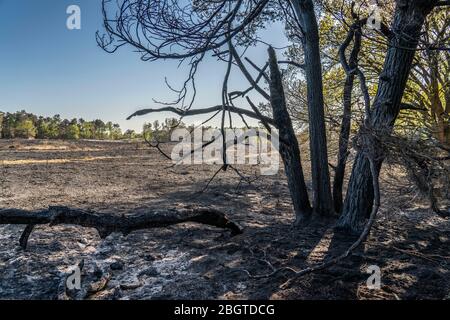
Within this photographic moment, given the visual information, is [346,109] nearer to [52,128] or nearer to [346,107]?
[346,107]

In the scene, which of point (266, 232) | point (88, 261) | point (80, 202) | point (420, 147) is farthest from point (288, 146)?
point (80, 202)

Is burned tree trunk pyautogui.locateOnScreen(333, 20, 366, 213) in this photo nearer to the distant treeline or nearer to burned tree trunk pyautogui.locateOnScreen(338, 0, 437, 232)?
burned tree trunk pyautogui.locateOnScreen(338, 0, 437, 232)

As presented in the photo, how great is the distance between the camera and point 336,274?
375 centimetres

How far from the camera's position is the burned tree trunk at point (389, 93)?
13.8 ft

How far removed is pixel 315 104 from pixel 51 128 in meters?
37.2

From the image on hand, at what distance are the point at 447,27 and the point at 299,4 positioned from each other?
553 centimetres

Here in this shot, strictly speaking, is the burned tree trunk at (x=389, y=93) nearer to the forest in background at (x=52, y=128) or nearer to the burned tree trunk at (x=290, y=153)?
the burned tree trunk at (x=290, y=153)

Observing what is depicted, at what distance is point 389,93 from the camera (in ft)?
A: 15.2

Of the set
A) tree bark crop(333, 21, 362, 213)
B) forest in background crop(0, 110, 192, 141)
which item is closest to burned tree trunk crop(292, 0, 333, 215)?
tree bark crop(333, 21, 362, 213)

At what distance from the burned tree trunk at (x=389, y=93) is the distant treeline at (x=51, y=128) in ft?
91.1

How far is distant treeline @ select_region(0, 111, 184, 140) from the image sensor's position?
108 ft

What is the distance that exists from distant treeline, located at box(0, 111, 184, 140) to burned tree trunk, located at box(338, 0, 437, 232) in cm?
2776

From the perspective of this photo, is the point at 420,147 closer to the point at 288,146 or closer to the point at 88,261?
the point at 288,146

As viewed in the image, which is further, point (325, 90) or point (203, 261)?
point (325, 90)
